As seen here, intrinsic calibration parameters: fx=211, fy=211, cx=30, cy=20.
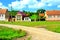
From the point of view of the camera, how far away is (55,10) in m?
95.7

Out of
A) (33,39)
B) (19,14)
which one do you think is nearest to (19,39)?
(33,39)

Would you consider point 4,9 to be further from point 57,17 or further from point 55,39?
point 55,39

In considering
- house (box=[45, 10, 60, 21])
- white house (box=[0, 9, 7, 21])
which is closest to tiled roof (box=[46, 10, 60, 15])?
house (box=[45, 10, 60, 21])

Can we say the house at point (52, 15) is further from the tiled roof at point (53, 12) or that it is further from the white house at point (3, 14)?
the white house at point (3, 14)

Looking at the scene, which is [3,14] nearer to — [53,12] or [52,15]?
[52,15]

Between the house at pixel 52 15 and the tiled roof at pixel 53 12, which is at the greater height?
the tiled roof at pixel 53 12

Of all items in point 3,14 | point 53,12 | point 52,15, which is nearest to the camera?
point 52,15

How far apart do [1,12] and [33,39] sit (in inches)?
2892

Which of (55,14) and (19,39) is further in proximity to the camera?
(55,14)

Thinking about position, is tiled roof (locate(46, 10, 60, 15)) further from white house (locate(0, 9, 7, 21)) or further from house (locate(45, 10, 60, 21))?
white house (locate(0, 9, 7, 21))

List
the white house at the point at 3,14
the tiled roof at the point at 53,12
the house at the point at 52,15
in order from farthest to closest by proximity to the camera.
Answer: the white house at the point at 3,14 → the tiled roof at the point at 53,12 → the house at the point at 52,15

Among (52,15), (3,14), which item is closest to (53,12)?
(52,15)

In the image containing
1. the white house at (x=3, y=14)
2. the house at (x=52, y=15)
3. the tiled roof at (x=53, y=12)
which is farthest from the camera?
the white house at (x=3, y=14)

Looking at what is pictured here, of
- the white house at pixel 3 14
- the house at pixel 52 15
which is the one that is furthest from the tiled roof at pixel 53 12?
the white house at pixel 3 14
